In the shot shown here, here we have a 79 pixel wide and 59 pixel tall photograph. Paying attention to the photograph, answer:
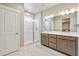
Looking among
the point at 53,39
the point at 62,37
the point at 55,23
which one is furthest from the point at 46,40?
the point at 62,37

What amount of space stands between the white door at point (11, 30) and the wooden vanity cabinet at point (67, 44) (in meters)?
1.94

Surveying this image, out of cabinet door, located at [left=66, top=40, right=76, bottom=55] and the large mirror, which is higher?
the large mirror

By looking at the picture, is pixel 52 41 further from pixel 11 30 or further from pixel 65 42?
pixel 11 30

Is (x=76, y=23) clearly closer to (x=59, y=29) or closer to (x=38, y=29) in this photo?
(x=59, y=29)

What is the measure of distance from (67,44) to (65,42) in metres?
0.13

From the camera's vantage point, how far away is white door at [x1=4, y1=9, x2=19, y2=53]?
3.57 m

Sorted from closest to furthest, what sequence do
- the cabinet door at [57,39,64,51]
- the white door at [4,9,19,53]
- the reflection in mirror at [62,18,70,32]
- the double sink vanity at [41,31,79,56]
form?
the double sink vanity at [41,31,79,56], the white door at [4,9,19,53], the cabinet door at [57,39,64,51], the reflection in mirror at [62,18,70,32]

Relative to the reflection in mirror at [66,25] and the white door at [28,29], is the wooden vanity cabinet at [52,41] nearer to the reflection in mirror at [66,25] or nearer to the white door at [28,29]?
the reflection in mirror at [66,25]

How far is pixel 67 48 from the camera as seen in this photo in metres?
3.42

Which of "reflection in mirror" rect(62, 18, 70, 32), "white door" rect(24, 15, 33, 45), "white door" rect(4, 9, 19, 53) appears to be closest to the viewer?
"white door" rect(4, 9, 19, 53)

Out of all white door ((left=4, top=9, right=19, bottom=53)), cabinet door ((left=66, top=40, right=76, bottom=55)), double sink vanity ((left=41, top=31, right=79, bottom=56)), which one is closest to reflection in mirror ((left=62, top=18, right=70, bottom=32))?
double sink vanity ((left=41, top=31, right=79, bottom=56))

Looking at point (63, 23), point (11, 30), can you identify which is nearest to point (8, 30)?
point (11, 30)

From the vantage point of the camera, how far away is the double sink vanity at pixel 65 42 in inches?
122

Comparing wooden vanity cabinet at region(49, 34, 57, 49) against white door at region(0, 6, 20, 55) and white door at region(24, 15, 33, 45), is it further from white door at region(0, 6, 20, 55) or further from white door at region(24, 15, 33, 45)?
white door at region(24, 15, 33, 45)
